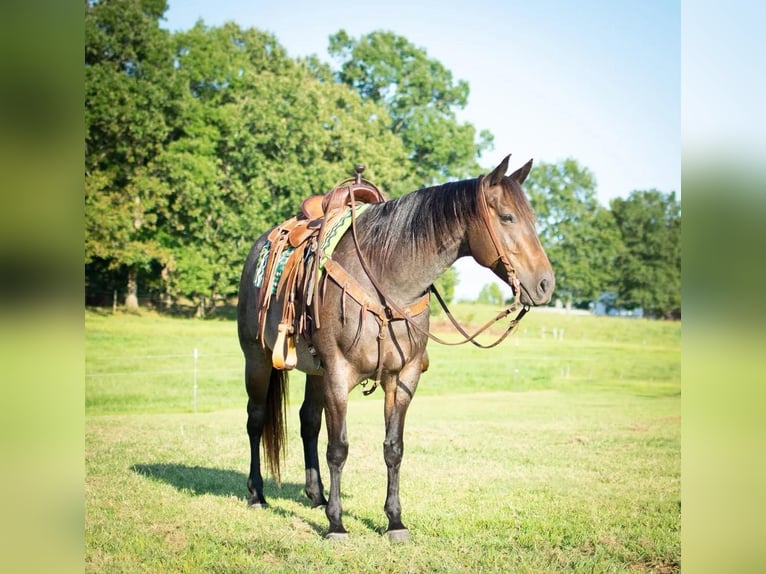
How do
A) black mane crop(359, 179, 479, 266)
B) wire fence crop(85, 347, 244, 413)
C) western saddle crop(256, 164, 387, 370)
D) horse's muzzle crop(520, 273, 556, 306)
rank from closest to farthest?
horse's muzzle crop(520, 273, 556, 306)
black mane crop(359, 179, 479, 266)
western saddle crop(256, 164, 387, 370)
wire fence crop(85, 347, 244, 413)

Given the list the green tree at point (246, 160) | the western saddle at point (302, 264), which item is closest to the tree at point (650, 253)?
the green tree at point (246, 160)

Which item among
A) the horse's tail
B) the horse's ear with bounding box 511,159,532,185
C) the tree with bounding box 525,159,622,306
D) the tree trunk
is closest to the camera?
the horse's ear with bounding box 511,159,532,185

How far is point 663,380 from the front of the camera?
77.8 feet

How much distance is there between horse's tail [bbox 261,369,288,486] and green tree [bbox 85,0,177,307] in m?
17.2

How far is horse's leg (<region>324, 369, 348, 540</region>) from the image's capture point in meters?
4.89

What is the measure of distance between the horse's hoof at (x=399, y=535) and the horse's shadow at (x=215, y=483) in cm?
58

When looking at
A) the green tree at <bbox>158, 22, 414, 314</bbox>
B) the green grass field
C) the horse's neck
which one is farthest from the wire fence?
the horse's neck

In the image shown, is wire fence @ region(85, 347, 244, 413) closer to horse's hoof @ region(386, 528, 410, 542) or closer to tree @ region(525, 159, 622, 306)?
horse's hoof @ region(386, 528, 410, 542)

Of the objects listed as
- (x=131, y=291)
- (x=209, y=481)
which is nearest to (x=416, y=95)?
(x=131, y=291)

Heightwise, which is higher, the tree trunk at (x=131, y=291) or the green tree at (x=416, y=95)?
the green tree at (x=416, y=95)

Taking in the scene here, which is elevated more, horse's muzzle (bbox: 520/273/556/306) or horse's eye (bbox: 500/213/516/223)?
horse's eye (bbox: 500/213/516/223)

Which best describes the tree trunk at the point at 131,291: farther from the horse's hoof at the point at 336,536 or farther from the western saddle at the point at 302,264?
the horse's hoof at the point at 336,536

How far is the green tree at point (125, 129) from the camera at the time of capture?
22.3m
